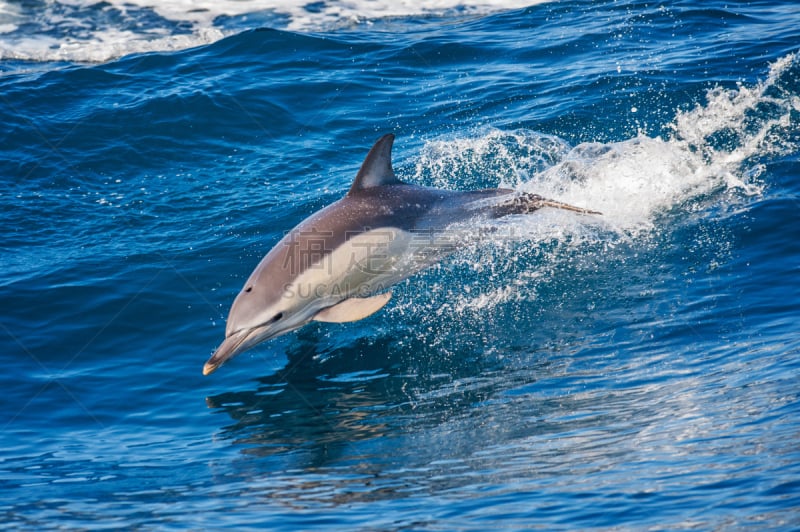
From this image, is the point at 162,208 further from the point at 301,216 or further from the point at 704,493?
the point at 704,493

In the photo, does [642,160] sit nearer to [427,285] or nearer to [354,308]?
[427,285]

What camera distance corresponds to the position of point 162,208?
1146 centimetres

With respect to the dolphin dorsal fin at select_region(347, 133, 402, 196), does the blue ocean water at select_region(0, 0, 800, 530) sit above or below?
below

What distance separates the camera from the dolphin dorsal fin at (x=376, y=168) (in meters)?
7.78

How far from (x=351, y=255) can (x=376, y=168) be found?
87cm

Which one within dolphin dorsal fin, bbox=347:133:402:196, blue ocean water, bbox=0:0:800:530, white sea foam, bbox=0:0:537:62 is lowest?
blue ocean water, bbox=0:0:800:530

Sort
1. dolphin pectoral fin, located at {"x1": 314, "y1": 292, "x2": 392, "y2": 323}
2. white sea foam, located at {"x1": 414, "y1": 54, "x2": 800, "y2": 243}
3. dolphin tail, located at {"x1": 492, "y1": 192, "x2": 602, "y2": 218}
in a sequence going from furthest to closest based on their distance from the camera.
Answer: white sea foam, located at {"x1": 414, "y1": 54, "x2": 800, "y2": 243}
dolphin tail, located at {"x1": 492, "y1": 192, "x2": 602, "y2": 218}
dolphin pectoral fin, located at {"x1": 314, "y1": 292, "x2": 392, "y2": 323}

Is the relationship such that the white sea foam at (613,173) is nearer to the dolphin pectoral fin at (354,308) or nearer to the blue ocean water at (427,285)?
the blue ocean water at (427,285)

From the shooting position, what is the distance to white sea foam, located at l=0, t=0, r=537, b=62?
1772cm

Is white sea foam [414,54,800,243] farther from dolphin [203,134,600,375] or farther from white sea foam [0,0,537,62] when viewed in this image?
white sea foam [0,0,537,62]

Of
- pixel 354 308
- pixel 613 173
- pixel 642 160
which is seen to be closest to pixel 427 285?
pixel 354 308

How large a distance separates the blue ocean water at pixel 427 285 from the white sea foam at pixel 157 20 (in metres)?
0.30

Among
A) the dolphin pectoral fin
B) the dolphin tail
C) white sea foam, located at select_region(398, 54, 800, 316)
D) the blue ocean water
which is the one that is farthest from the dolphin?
white sea foam, located at select_region(398, 54, 800, 316)

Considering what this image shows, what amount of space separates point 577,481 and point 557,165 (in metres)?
6.88
